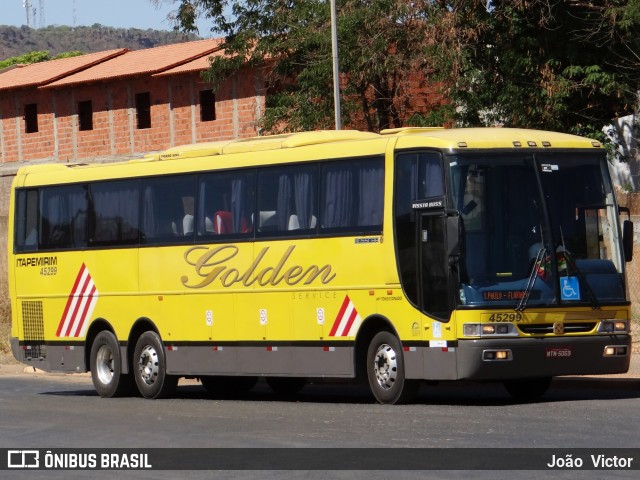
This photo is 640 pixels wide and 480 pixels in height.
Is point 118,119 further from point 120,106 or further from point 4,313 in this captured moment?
point 4,313

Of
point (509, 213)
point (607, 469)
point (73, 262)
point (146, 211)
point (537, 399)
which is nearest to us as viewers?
point (607, 469)

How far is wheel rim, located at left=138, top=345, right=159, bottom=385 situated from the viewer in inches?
842

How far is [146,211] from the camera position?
70.6ft

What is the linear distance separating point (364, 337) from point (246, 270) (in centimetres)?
236

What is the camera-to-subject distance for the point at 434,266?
17219 mm

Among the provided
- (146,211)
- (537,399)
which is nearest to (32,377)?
(146,211)

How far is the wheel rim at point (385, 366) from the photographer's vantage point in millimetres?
17703

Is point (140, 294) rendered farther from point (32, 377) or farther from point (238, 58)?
point (238, 58)

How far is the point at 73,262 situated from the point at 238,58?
64.3 ft

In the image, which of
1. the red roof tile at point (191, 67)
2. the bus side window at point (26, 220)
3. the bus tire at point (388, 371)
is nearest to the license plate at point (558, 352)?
the bus tire at point (388, 371)

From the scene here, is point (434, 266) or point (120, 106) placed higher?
point (120, 106)

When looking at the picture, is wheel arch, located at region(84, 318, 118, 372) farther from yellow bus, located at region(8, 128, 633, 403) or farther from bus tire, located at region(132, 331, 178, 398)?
bus tire, located at region(132, 331, 178, 398)

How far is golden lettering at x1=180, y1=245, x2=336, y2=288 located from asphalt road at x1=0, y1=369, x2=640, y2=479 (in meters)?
1.55

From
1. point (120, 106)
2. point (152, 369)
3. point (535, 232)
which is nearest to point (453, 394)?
point (535, 232)
